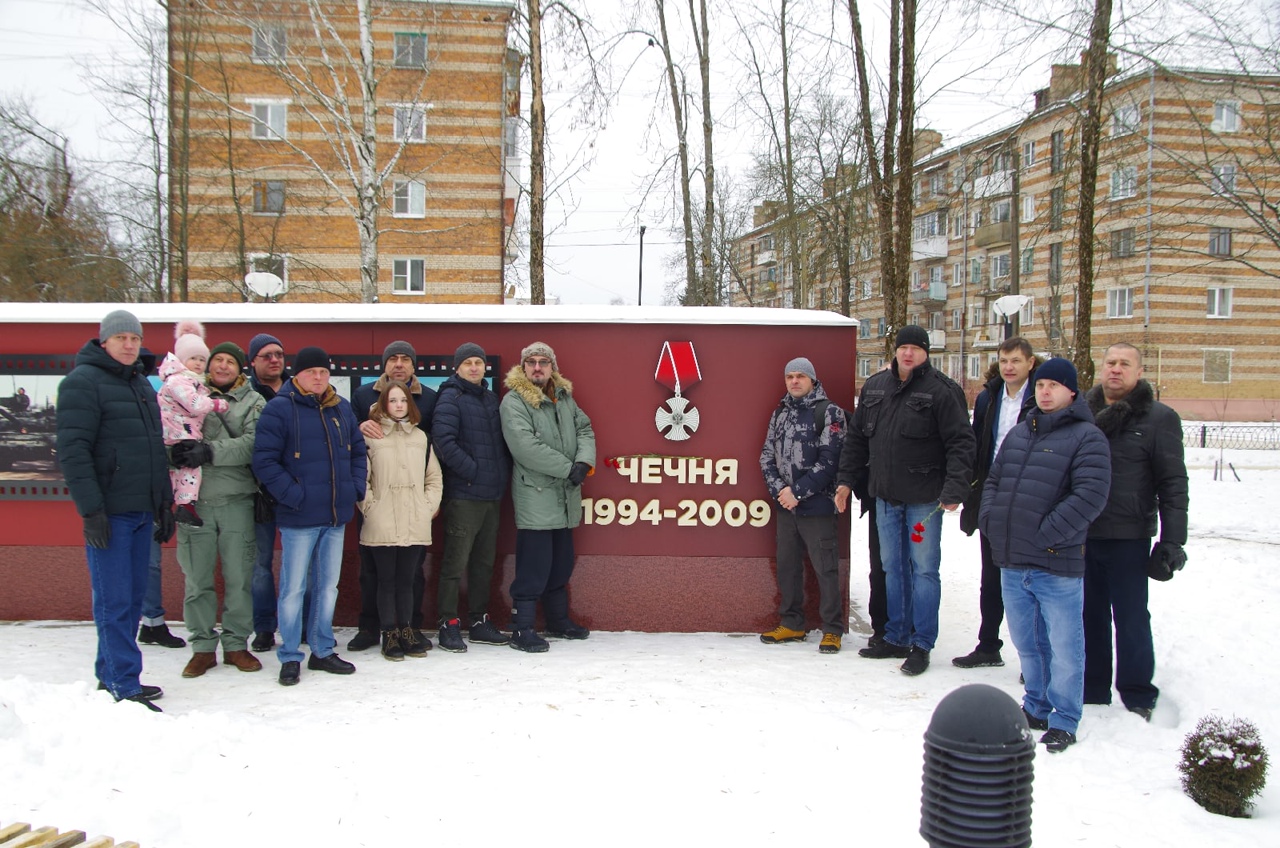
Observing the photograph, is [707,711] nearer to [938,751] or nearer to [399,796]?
[399,796]

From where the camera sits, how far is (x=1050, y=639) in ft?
13.8

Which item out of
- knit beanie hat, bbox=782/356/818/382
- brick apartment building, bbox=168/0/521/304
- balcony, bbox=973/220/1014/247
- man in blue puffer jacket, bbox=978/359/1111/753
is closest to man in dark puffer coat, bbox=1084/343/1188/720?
man in blue puffer jacket, bbox=978/359/1111/753

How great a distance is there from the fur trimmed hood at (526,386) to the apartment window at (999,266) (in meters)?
44.0

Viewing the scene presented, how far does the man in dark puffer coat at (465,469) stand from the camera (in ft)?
18.0

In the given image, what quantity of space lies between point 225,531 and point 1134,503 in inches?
196

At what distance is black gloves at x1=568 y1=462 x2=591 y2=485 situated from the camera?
18.6 feet

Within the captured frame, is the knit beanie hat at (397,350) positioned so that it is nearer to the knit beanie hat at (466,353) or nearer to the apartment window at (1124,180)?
the knit beanie hat at (466,353)

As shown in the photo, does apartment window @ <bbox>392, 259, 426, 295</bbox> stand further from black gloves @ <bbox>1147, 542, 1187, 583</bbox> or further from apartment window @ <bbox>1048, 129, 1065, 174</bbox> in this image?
black gloves @ <bbox>1147, 542, 1187, 583</bbox>

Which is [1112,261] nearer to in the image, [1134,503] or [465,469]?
[1134,503]

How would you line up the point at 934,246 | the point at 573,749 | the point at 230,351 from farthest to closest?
the point at 934,246 < the point at 230,351 < the point at 573,749

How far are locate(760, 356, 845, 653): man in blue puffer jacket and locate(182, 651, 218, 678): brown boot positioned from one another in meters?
3.45

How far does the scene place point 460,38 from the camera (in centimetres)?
2544

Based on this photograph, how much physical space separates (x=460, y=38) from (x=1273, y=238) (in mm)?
22640

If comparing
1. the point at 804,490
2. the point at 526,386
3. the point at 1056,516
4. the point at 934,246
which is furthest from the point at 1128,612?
the point at 934,246
